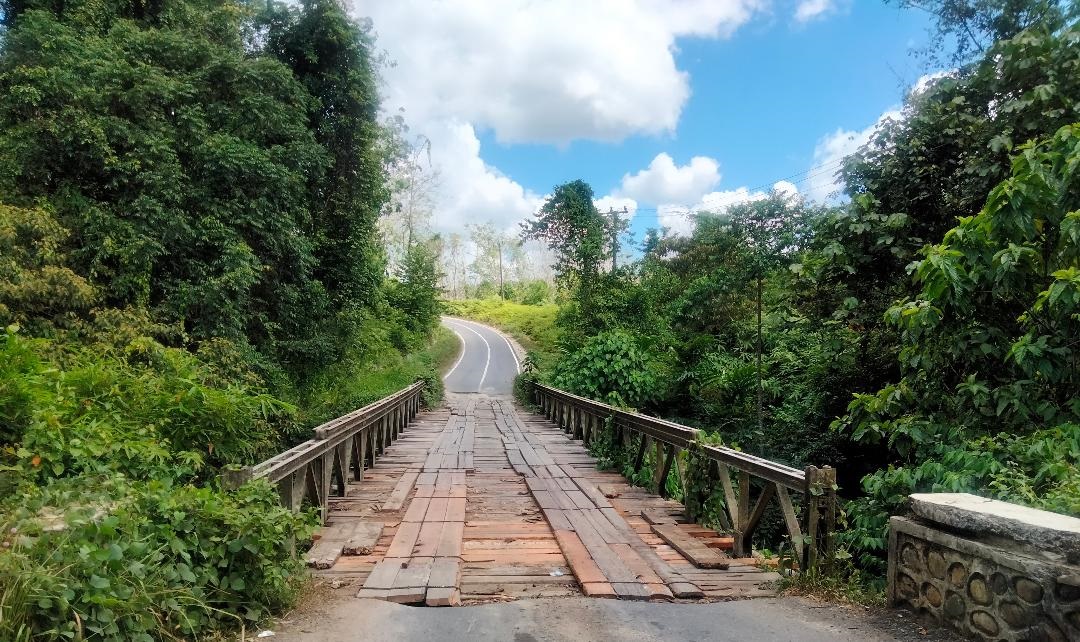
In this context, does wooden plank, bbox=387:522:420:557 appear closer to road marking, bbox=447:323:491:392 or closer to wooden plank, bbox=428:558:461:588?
wooden plank, bbox=428:558:461:588

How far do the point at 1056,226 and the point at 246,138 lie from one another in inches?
480

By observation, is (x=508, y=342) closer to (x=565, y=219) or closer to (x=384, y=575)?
(x=565, y=219)

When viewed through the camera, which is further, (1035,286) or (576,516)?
(576,516)

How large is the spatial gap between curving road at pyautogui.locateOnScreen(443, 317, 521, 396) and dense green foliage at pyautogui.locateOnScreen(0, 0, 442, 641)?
726 centimetres

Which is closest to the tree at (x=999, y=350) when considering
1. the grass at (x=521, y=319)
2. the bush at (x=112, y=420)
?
the bush at (x=112, y=420)

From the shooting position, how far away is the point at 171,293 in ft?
37.2

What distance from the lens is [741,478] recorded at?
5016 millimetres

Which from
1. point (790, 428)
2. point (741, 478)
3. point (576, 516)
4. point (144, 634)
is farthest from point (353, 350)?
point (144, 634)

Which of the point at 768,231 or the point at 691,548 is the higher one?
the point at 768,231

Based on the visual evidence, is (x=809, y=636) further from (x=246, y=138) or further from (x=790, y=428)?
(x=246, y=138)

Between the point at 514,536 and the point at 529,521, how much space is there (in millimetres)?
553

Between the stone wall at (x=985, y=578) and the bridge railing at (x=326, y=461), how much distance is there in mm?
3729

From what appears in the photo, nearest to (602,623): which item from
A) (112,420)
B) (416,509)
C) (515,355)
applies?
(416,509)

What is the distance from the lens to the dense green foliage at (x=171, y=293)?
9.70 feet
